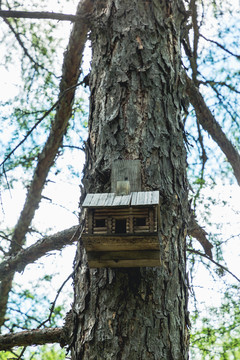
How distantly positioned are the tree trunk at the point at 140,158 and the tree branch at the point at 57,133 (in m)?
0.81

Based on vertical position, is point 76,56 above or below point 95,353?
above

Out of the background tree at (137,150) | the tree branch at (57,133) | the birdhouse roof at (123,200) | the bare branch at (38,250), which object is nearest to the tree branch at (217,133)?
the background tree at (137,150)

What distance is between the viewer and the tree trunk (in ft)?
5.34

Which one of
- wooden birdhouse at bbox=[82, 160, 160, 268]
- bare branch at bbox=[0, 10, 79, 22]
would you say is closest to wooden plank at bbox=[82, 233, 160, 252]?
wooden birdhouse at bbox=[82, 160, 160, 268]

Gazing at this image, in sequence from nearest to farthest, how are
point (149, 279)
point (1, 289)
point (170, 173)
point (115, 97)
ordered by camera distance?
point (149, 279) → point (170, 173) → point (115, 97) → point (1, 289)

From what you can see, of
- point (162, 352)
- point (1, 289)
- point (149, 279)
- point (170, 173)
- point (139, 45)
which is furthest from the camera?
point (1, 289)

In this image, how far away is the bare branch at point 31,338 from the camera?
6.65 feet

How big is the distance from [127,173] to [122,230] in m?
0.24

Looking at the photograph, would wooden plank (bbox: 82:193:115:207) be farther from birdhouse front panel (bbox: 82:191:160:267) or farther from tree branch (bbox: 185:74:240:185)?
tree branch (bbox: 185:74:240:185)

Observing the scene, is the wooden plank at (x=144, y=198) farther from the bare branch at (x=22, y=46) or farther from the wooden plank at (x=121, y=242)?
the bare branch at (x=22, y=46)

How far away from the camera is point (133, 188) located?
1.81 m

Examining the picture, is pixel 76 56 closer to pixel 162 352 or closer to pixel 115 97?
pixel 115 97

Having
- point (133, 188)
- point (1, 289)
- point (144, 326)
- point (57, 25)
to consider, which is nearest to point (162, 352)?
point (144, 326)

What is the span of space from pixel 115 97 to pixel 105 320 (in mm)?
1007
